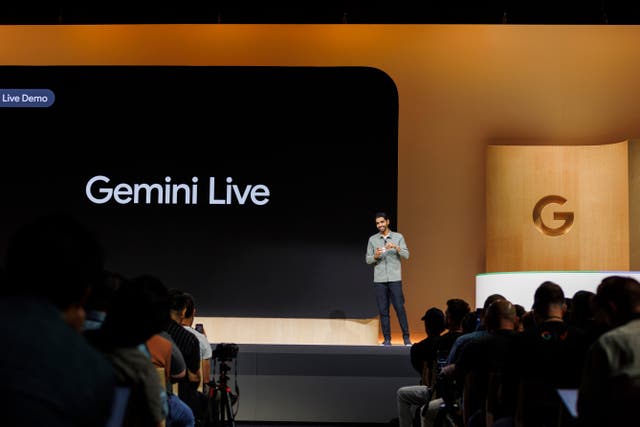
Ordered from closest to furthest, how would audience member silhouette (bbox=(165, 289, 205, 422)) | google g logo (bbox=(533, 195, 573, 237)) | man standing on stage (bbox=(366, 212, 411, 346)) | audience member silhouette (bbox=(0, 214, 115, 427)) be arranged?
audience member silhouette (bbox=(0, 214, 115, 427)) → audience member silhouette (bbox=(165, 289, 205, 422)) → man standing on stage (bbox=(366, 212, 411, 346)) → google g logo (bbox=(533, 195, 573, 237))

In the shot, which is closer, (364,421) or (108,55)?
(364,421)

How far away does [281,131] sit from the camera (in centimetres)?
969

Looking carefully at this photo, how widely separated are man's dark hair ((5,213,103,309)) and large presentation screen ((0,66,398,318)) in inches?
323

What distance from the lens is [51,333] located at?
1208 mm

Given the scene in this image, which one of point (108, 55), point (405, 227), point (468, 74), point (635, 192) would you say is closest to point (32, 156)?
point (108, 55)

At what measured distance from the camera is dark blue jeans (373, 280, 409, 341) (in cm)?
885

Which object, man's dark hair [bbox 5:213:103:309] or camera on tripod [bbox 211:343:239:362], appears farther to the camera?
camera on tripod [bbox 211:343:239:362]

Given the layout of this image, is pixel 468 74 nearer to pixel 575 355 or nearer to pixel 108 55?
pixel 108 55

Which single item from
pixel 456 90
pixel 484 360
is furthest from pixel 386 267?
pixel 484 360

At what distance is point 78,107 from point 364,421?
4.75m

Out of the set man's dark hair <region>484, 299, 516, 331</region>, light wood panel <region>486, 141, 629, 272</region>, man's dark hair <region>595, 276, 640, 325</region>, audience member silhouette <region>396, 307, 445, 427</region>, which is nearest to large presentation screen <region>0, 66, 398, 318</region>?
light wood panel <region>486, 141, 629, 272</region>

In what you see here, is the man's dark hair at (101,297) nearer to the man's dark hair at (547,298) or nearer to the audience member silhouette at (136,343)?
the audience member silhouette at (136,343)

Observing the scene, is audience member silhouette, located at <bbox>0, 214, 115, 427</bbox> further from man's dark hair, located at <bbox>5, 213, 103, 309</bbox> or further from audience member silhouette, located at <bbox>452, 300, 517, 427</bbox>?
audience member silhouette, located at <bbox>452, 300, 517, 427</bbox>

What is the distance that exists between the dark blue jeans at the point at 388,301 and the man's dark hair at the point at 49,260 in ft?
25.1
